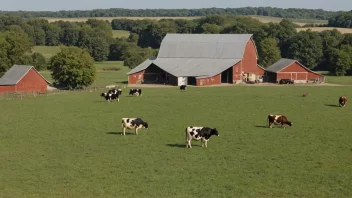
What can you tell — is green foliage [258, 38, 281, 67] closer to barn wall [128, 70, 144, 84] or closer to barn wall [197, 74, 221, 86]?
barn wall [197, 74, 221, 86]

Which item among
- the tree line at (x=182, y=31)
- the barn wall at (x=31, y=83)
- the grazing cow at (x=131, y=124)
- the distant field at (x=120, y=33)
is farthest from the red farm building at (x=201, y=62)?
the distant field at (x=120, y=33)

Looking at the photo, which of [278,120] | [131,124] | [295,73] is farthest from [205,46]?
[131,124]

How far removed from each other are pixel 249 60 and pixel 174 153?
3814cm

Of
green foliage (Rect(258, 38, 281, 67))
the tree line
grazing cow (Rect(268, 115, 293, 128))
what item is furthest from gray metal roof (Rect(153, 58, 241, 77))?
grazing cow (Rect(268, 115, 293, 128))

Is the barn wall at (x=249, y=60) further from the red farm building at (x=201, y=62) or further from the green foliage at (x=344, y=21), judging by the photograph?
the green foliage at (x=344, y=21)

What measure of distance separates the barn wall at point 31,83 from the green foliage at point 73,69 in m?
1.67

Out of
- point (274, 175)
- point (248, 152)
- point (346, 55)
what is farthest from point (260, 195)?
point (346, 55)

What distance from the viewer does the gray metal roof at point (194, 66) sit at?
176 feet

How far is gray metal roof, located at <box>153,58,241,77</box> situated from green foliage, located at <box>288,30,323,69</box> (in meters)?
22.2

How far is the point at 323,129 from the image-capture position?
25109 mm

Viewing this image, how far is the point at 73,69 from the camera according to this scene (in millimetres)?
48312

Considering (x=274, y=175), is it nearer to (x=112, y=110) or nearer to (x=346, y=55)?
(x=112, y=110)

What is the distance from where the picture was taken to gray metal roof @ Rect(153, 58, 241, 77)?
53.5m

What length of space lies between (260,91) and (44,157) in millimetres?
27935
